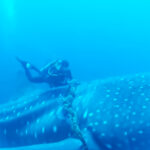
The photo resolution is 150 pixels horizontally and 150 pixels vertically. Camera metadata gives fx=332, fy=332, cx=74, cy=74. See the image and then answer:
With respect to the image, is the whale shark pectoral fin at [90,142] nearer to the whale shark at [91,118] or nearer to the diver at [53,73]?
the whale shark at [91,118]

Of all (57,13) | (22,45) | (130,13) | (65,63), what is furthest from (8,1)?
(65,63)

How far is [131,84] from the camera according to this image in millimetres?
6031

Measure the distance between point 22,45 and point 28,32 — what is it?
9.67 metres

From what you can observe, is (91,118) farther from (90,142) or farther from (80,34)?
(80,34)

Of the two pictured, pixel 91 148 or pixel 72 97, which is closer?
pixel 91 148

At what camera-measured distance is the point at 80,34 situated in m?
69.2

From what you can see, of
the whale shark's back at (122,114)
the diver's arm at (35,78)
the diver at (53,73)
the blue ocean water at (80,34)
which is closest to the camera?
the whale shark's back at (122,114)

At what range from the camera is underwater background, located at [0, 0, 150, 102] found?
4947 centimetres

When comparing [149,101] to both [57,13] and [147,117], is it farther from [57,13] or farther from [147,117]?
[57,13]

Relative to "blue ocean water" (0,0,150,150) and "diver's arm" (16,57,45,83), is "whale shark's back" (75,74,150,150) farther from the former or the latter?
"blue ocean water" (0,0,150,150)

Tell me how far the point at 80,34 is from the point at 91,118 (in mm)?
64121

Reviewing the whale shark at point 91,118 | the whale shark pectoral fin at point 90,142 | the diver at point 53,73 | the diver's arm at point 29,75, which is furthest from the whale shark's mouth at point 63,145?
the diver's arm at point 29,75

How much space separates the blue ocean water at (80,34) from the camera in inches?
1935

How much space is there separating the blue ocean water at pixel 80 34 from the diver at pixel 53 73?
27.6 metres
